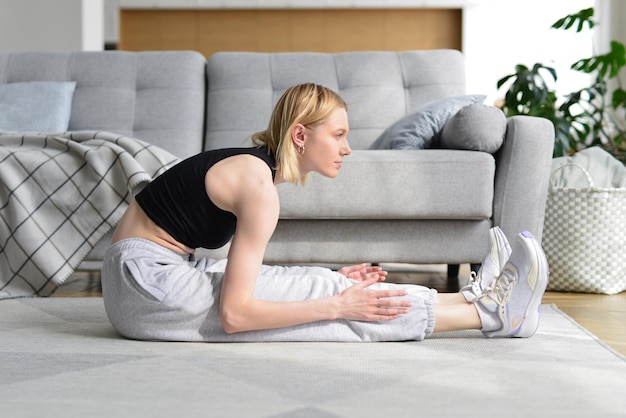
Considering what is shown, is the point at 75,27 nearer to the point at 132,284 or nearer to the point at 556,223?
the point at 556,223

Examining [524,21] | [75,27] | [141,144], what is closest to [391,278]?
[141,144]

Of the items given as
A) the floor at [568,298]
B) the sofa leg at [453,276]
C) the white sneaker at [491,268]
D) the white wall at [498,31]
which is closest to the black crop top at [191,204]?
the white sneaker at [491,268]

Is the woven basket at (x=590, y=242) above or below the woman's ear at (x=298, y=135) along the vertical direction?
below

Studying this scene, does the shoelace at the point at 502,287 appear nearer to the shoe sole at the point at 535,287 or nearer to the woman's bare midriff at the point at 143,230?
the shoe sole at the point at 535,287

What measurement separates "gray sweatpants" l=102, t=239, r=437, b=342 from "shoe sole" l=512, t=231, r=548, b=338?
0.22 metres

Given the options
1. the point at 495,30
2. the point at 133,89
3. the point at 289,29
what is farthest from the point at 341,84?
the point at 495,30

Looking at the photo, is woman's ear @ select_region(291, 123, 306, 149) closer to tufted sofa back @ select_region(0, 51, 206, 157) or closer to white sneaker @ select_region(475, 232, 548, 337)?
white sneaker @ select_region(475, 232, 548, 337)

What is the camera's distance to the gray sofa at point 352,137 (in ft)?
8.68

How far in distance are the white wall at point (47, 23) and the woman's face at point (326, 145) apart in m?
4.18

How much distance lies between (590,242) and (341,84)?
123 centimetres

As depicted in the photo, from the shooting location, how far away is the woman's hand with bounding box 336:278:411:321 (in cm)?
173

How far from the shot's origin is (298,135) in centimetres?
179

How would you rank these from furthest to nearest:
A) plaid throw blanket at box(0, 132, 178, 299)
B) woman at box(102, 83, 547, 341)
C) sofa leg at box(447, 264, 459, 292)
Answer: sofa leg at box(447, 264, 459, 292)
plaid throw blanket at box(0, 132, 178, 299)
woman at box(102, 83, 547, 341)

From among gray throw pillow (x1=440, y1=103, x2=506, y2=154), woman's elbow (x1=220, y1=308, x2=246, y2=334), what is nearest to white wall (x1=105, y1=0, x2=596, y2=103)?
gray throw pillow (x1=440, y1=103, x2=506, y2=154)
